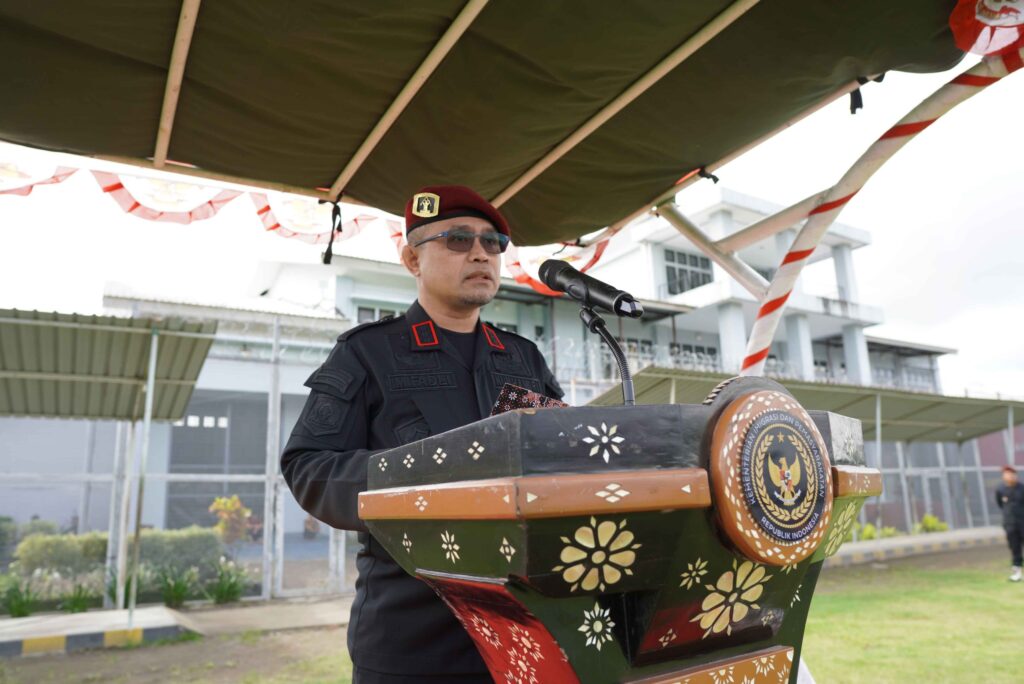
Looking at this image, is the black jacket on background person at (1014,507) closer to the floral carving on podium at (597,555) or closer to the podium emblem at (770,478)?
the podium emblem at (770,478)

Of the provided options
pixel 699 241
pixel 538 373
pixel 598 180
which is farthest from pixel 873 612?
pixel 538 373

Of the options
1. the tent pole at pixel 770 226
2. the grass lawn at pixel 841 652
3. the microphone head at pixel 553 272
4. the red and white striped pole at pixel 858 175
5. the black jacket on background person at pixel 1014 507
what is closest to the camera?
the microphone head at pixel 553 272

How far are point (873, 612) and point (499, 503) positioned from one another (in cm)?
818

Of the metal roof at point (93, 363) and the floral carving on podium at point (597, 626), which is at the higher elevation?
the metal roof at point (93, 363)

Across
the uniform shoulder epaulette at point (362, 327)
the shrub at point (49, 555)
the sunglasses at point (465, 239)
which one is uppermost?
the sunglasses at point (465, 239)

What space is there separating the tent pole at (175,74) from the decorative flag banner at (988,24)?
2.10m

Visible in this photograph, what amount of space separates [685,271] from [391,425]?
24325 millimetres

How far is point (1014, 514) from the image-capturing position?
10203 mm

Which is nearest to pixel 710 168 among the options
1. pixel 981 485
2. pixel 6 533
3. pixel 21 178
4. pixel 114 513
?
pixel 21 178

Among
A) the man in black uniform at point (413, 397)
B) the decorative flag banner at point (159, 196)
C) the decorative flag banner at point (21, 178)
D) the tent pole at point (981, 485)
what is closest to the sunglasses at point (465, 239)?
the man in black uniform at point (413, 397)

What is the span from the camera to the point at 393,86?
2129mm

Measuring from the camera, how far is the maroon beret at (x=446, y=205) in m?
1.66

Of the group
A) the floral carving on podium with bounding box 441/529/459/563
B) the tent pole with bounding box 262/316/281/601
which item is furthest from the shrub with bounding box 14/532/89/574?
the floral carving on podium with bounding box 441/529/459/563

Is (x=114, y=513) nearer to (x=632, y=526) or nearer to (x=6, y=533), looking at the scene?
(x=6, y=533)
